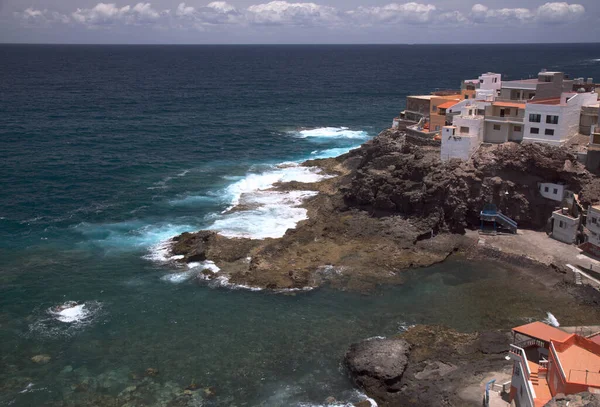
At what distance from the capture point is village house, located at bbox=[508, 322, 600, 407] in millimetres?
32719

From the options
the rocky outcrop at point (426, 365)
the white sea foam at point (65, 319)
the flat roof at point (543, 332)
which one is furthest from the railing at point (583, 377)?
the white sea foam at point (65, 319)

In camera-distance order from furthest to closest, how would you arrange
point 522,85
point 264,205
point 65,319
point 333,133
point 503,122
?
1. point 333,133
2. point 522,85
3. point 264,205
4. point 503,122
5. point 65,319

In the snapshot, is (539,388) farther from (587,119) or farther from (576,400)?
(587,119)

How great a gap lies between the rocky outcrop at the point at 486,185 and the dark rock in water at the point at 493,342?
2145cm

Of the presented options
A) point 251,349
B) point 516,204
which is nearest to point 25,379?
point 251,349

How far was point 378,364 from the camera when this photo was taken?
44625mm

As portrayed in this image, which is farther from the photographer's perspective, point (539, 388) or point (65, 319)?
point (65, 319)

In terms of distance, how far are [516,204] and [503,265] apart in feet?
34.2

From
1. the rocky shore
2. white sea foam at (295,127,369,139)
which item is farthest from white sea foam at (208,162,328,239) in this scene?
white sea foam at (295,127,369,139)

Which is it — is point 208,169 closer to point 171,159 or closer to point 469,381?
point 171,159

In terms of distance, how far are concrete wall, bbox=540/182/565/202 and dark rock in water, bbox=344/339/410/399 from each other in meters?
31.4

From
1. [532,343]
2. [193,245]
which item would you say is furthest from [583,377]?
[193,245]

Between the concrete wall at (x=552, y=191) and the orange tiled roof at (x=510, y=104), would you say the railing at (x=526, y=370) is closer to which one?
the concrete wall at (x=552, y=191)

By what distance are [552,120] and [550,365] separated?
4262cm
